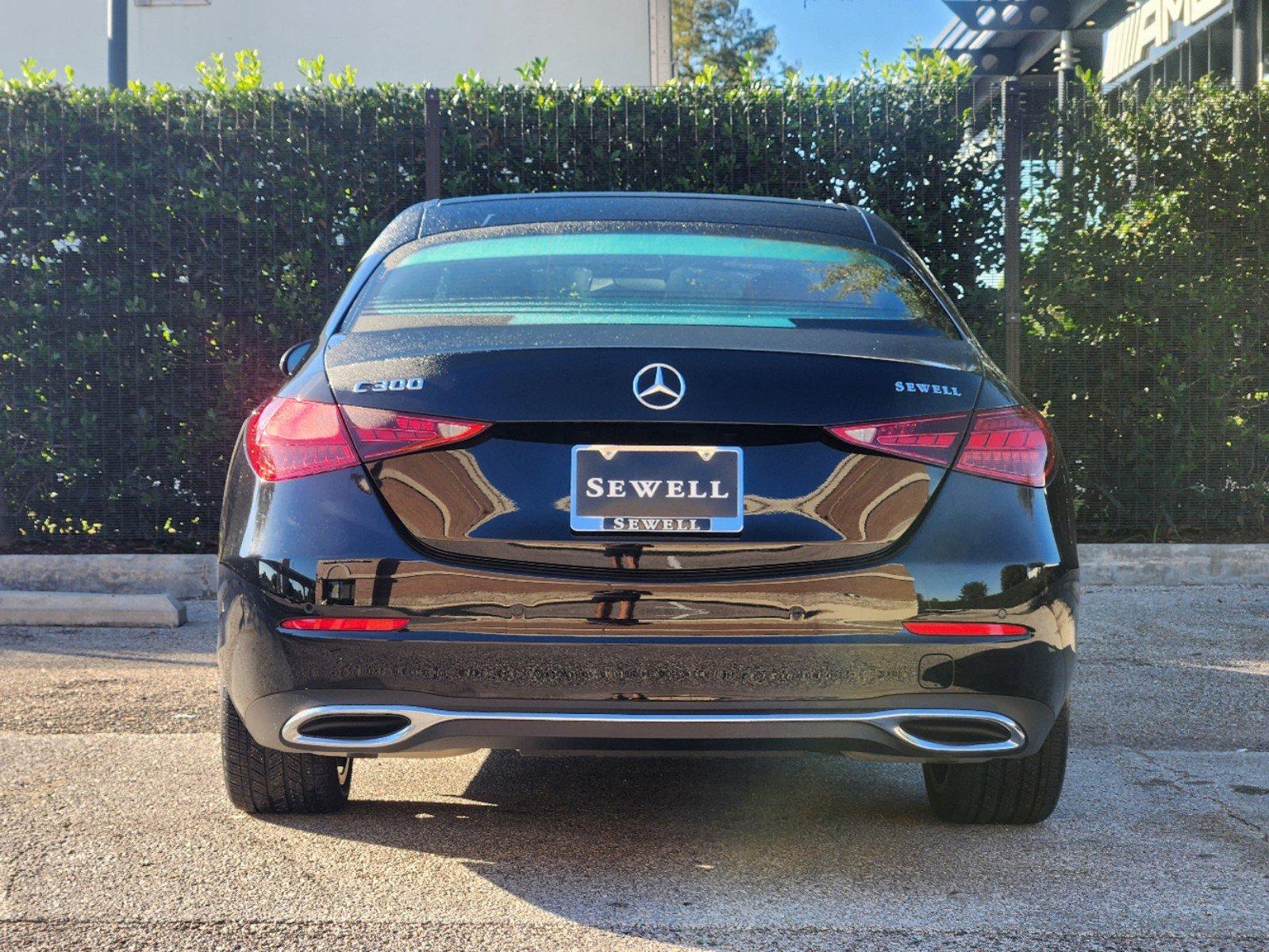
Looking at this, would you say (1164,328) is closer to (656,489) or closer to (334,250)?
(334,250)

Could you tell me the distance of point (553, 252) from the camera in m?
3.76

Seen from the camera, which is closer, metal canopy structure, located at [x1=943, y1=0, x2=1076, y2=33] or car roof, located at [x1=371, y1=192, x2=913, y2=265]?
car roof, located at [x1=371, y1=192, x2=913, y2=265]

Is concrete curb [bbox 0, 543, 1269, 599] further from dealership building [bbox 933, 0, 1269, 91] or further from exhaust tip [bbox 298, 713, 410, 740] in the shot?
dealership building [bbox 933, 0, 1269, 91]

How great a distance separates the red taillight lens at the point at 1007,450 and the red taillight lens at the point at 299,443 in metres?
1.23

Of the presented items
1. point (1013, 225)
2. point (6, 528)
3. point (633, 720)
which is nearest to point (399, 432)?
point (633, 720)

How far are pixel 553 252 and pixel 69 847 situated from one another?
5.91 feet

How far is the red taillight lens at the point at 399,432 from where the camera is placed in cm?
292

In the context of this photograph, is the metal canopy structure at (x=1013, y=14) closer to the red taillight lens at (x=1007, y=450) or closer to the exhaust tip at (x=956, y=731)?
the red taillight lens at (x=1007, y=450)

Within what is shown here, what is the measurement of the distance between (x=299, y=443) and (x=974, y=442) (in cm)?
136

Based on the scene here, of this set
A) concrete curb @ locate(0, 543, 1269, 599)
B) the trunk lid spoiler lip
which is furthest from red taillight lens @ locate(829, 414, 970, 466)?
concrete curb @ locate(0, 543, 1269, 599)

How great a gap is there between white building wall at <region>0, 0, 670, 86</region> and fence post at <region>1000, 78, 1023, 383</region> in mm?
7828

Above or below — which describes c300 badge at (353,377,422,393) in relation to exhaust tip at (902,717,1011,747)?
above

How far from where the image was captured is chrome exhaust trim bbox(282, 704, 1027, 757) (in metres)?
2.93

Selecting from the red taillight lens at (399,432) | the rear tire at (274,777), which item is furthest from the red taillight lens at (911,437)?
the rear tire at (274,777)
